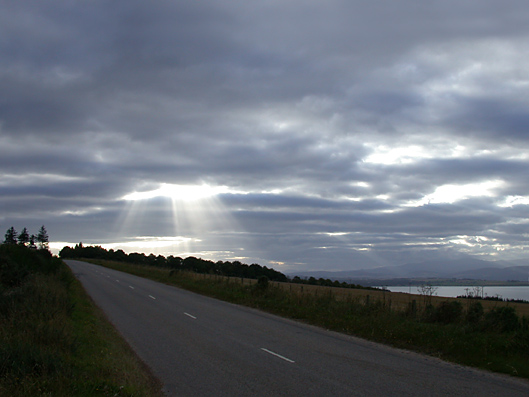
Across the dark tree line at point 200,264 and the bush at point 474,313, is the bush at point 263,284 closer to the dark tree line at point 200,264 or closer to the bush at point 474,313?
the bush at point 474,313

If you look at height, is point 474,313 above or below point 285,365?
above

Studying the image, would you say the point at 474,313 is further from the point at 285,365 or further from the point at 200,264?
the point at 200,264

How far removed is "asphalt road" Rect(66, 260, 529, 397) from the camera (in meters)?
8.37

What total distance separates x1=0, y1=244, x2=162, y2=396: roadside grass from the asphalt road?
72cm

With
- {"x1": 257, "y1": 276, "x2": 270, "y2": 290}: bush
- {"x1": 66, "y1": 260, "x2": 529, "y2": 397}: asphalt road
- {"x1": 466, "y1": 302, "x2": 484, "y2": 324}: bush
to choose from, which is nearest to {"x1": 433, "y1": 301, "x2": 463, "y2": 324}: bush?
{"x1": 466, "y1": 302, "x2": 484, "y2": 324}: bush

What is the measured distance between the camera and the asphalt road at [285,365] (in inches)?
329

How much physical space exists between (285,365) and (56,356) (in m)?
5.05

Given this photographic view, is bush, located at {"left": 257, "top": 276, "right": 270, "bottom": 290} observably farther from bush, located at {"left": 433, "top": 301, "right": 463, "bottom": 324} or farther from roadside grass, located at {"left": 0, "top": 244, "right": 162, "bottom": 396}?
roadside grass, located at {"left": 0, "top": 244, "right": 162, "bottom": 396}

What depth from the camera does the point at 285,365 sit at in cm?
1017

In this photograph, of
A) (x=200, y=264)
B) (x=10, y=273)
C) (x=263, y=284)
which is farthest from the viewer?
(x=200, y=264)

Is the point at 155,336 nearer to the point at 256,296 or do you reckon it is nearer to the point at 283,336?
the point at 283,336

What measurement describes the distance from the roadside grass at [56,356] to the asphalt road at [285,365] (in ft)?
2.37

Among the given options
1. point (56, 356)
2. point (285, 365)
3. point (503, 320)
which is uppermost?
point (503, 320)

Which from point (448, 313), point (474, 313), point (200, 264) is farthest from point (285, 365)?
point (200, 264)
